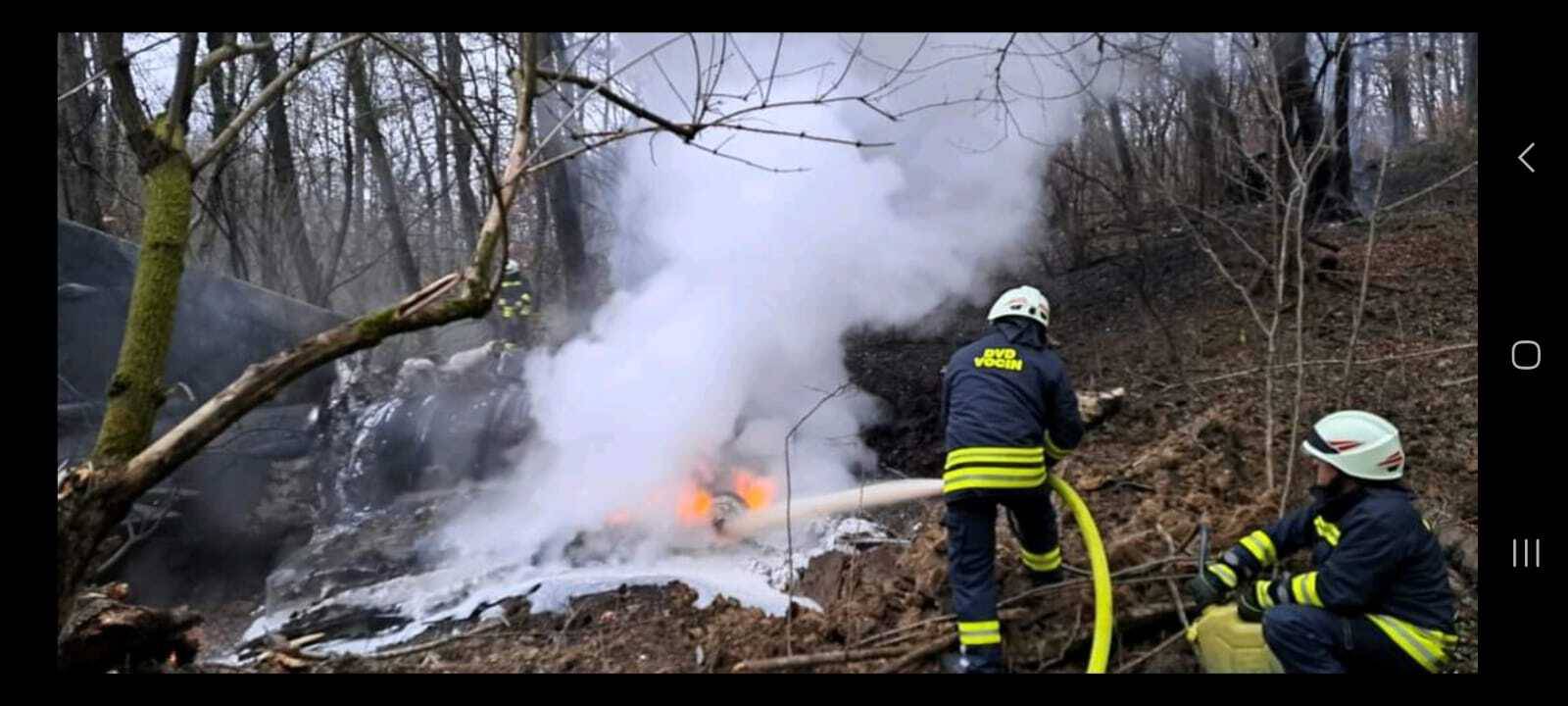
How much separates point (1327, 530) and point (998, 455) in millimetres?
1324

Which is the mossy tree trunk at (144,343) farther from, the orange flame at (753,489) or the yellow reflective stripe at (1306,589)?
the orange flame at (753,489)

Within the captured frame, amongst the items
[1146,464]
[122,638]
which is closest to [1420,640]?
[1146,464]

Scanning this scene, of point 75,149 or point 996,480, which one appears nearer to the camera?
point 996,480

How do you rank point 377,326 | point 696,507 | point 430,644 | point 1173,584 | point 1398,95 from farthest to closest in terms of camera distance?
point 1398,95, point 696,507, point 430,644, point 1173,584, point 377,326

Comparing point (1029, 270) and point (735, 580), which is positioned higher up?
point (1029, 270)

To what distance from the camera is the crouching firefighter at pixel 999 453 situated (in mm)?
3883

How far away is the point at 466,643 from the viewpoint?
492 centimetres

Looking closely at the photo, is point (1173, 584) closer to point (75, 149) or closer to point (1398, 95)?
point (75, 149)

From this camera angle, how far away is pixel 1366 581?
307cm
